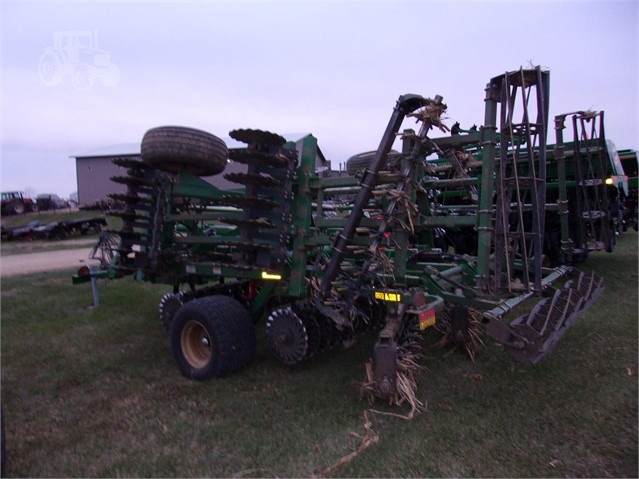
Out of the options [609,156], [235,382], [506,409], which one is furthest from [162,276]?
[609,156]

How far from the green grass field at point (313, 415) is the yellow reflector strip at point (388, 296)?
75cm

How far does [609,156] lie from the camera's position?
28.3ft

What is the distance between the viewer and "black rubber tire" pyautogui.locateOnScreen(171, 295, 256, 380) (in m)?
4.29

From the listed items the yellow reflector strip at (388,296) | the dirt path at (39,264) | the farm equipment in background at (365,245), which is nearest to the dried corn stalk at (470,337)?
the farm equipment in background at (365,245)

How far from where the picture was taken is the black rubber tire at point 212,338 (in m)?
4.29

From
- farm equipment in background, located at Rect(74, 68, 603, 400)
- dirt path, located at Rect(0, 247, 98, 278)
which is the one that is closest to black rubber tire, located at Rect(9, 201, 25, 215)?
dirt path, located at Rect(0, 247, 98, 278)

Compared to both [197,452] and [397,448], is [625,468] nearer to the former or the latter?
[397,448]

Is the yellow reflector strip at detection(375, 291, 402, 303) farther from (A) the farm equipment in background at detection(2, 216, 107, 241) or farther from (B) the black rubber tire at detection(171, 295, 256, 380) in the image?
(A) the farm equipment in background at detection(2, 216, 107, 241)

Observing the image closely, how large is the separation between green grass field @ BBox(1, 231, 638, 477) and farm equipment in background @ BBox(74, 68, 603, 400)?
1.06ft

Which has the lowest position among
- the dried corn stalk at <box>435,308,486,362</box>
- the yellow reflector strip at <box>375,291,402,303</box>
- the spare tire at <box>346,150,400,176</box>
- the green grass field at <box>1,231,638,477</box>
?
the green grass field at <box>1,231,638,477</box>

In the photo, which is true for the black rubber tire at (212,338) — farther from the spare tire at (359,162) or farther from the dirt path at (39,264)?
the dirt path at (39,264)

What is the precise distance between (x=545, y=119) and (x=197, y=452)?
3.37m

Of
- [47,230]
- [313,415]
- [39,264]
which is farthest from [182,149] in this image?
[47,230]

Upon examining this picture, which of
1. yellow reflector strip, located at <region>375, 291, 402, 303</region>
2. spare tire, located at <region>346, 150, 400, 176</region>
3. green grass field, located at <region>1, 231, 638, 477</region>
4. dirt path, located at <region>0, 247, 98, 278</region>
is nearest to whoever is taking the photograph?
green grass field, located at <region>1, 231, 638, 477</region>
